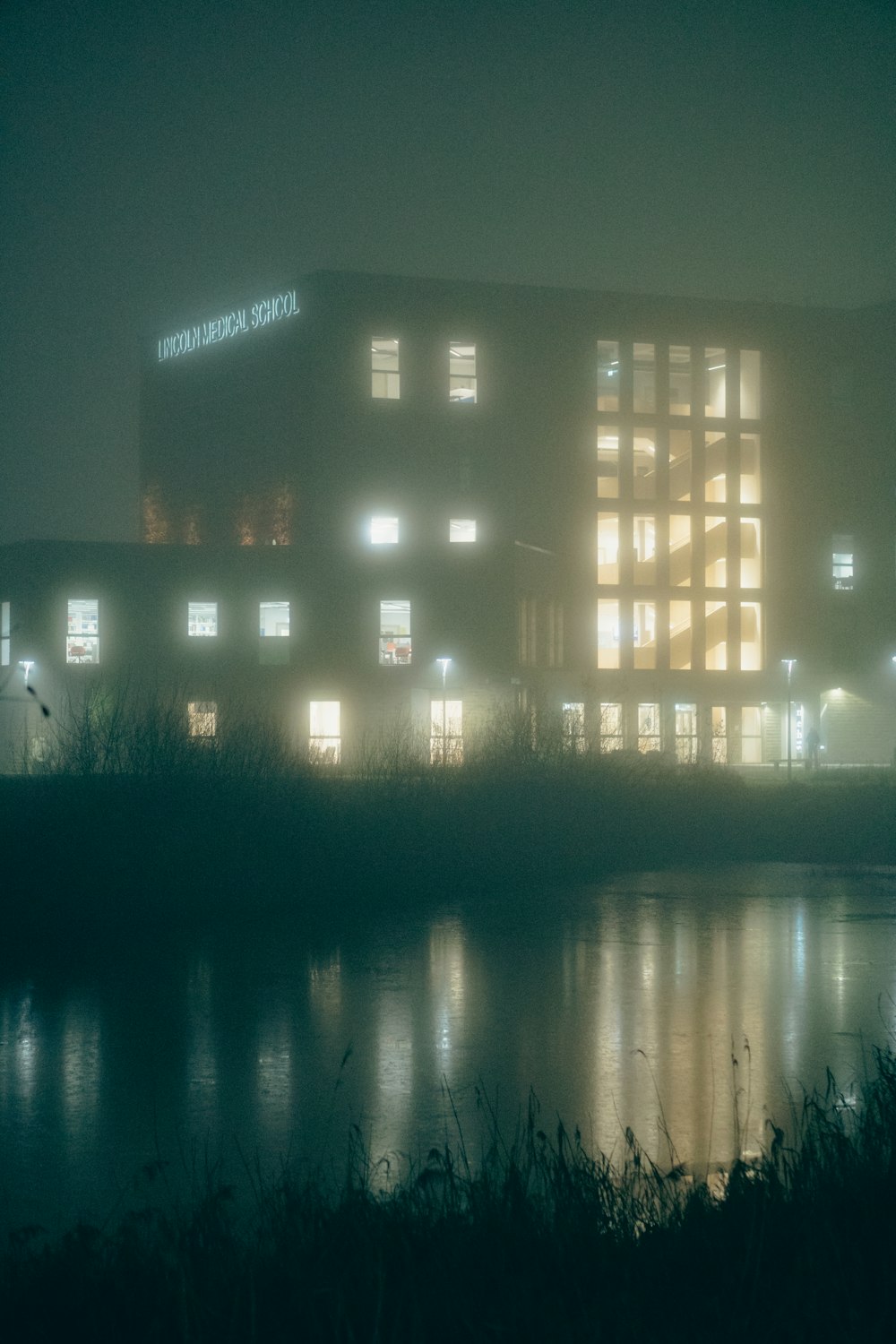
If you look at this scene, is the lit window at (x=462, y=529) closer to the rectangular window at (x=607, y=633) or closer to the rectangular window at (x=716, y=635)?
the rectangular window at (x=607, y=633)

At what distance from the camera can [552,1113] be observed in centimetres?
834

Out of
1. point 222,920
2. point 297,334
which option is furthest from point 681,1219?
point 297,334

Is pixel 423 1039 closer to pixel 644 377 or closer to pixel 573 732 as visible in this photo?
pixel 573 732

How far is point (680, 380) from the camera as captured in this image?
62094mm

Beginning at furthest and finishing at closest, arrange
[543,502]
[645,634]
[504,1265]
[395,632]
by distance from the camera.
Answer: [645,634]
[543,502]
[395,632]
[504,1265]

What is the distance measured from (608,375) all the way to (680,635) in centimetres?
1154

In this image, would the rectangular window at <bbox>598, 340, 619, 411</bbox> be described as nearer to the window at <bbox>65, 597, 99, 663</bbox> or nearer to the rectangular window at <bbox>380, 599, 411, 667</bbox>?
the rectangular window at <bbox>380, 599, 411, 667</bbox>

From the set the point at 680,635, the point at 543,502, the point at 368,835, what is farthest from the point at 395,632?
the point at 368,835

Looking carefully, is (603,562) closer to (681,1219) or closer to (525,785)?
(525,785)

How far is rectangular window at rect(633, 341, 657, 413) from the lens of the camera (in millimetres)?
61469

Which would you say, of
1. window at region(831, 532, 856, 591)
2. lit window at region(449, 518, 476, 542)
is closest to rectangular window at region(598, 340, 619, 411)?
lit window at region(449, 518, 476, 542)

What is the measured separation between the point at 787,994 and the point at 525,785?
47.7 feet

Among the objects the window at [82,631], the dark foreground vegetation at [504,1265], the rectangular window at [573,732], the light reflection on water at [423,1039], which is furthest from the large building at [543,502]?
the dark foreground vegetation at [504,1265]

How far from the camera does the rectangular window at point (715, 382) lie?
62.2m
